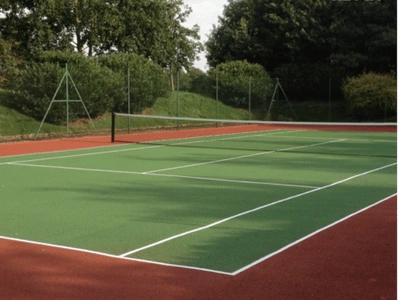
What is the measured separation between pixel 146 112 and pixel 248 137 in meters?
6.10

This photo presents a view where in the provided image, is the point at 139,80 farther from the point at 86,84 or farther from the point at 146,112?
the point at 86,84

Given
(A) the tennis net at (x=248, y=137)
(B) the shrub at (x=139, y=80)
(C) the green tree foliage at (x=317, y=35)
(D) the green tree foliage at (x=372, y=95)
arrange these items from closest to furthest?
(A) the tennis net at (x=248, y=137) < (B) the shrub at (x=139, y=80) < (D) the green tree foliage at (x=372, y=95) < (C) the green tree foliage at (x=317, y=35)

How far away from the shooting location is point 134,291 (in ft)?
17.0

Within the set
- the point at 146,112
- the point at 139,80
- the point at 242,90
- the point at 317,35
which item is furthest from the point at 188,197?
the point at 317,35

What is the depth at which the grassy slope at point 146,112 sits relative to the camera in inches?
846

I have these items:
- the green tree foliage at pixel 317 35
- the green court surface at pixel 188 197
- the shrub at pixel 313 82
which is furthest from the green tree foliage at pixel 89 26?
the green court surface at pixel 188 197

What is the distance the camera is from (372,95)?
30875 millimetres

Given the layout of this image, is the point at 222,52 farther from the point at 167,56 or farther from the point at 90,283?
the point at 90,283

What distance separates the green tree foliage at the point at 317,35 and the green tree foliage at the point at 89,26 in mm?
5323

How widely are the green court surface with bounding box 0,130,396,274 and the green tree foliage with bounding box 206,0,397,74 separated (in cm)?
1934

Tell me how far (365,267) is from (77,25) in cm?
Result: 3244

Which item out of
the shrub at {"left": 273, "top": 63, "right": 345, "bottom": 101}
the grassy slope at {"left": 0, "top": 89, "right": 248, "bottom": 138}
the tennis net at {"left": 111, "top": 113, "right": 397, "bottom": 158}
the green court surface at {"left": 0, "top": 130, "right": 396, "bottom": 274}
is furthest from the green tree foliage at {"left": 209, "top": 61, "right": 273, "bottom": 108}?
the green court surface at {"left": 0, "top": 130, "right": 396, "bottom": 274}

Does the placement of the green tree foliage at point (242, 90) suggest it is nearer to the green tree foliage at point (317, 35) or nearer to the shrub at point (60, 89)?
the green tree foliage at point (317, 35)

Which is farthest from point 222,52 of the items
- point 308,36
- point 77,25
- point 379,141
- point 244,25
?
point 379,141
